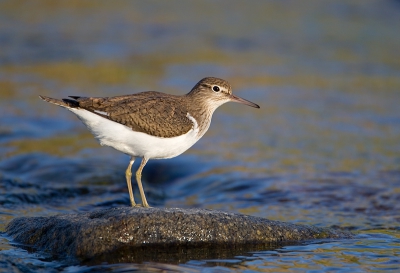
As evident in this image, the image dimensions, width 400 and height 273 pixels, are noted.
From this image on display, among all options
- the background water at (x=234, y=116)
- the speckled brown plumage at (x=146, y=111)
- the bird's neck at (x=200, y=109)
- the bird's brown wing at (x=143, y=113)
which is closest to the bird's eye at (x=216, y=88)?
the bird's neck at (x=200, y=109)

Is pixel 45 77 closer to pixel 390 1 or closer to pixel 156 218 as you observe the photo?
pixel 156 218

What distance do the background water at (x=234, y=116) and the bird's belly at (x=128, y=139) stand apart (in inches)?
72.2

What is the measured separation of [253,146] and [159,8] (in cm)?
1429

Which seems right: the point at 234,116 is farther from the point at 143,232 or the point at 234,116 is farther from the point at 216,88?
the point at 143,232

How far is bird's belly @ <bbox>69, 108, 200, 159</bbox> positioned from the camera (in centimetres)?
882

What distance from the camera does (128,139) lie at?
8.88 m

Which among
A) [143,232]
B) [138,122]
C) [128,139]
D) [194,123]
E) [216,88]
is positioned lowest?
[143,232]

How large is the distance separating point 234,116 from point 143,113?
26.2ft

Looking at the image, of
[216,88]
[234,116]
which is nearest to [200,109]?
[216,88]

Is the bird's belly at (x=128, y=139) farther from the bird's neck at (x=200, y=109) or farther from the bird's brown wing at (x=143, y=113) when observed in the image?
the bird's neck at (x=200, y=109)

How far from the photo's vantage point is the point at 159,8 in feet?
89.5

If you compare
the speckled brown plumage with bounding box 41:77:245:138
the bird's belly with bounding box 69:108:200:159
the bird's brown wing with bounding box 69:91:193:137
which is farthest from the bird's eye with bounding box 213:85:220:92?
the bird's belly with bounding box 69:108:200:159

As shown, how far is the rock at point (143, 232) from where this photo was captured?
7824 mm

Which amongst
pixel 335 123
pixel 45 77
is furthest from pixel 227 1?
pixel 335 123
